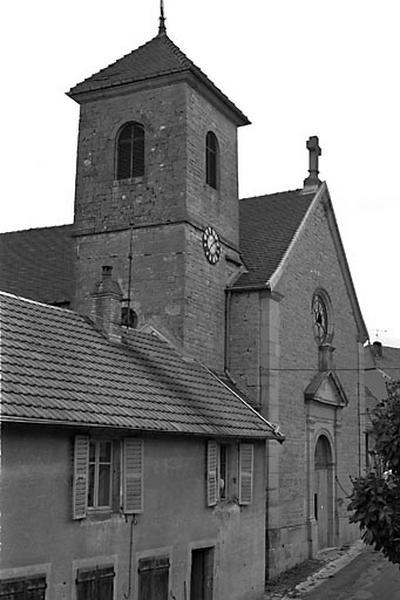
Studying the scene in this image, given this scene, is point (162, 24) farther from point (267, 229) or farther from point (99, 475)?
point (99, 475)

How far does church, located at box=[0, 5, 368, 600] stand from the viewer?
41.4 feet

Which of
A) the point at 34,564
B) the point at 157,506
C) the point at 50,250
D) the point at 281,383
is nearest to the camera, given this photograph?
the point at 34,564

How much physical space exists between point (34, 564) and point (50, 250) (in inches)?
634

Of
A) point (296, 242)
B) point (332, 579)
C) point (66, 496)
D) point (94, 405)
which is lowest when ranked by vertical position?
point (332, 579)

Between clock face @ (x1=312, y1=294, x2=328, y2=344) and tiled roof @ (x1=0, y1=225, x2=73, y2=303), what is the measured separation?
7.95 meters

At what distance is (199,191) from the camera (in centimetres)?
2178

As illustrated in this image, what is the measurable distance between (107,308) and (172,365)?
248 cm

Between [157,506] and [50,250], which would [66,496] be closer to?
[157,506]

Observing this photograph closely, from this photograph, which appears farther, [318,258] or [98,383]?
[318,258]

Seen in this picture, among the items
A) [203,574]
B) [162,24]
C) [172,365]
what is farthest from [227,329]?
[162,24]

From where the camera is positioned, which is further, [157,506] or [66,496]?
[157,506]

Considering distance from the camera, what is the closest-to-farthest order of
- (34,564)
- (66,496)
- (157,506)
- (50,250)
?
(34,564)
(66,496)
(157,506)
(50,250)

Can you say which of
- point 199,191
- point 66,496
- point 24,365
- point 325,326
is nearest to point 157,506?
point 66,496

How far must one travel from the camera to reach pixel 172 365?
1842 centimetres
